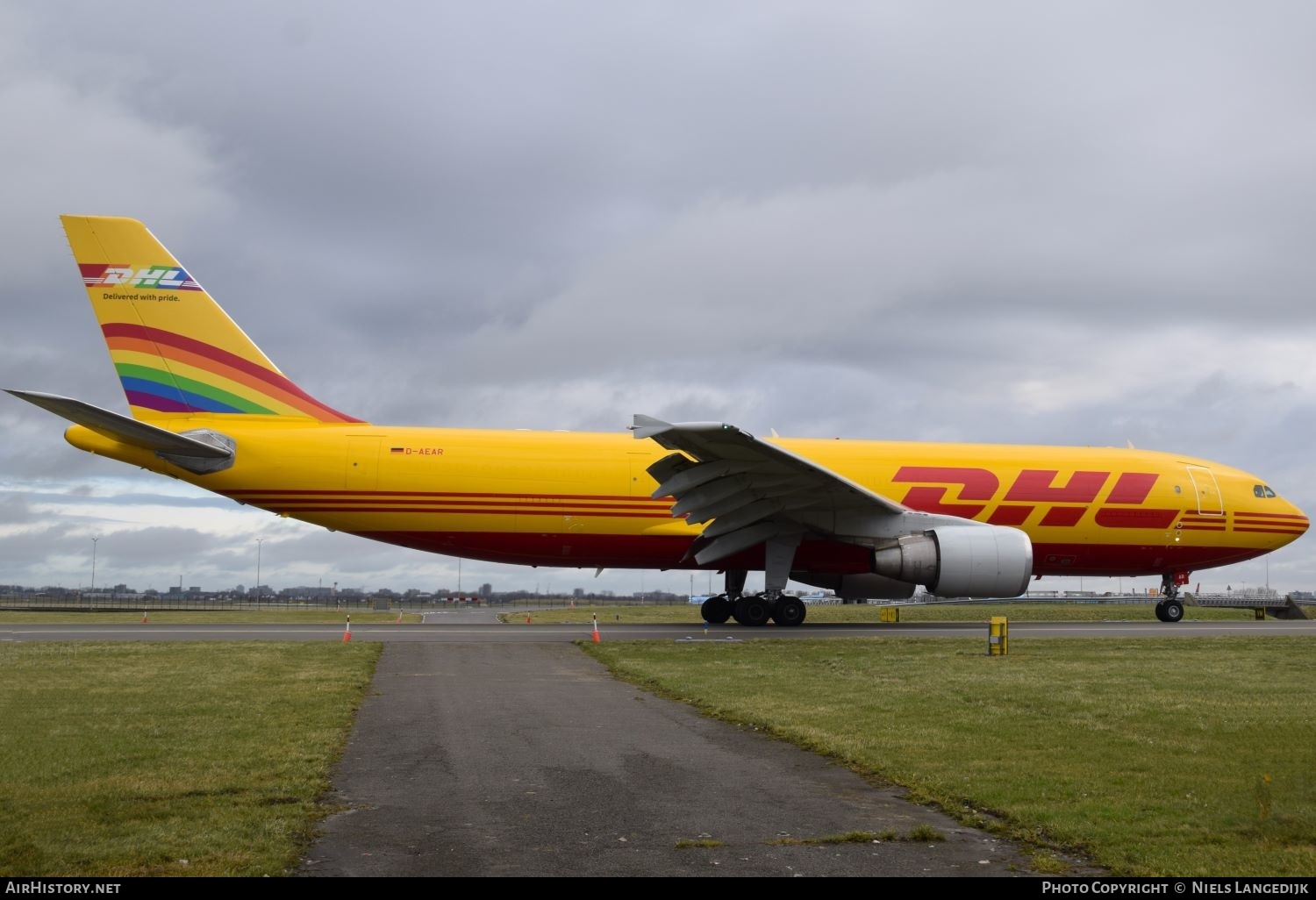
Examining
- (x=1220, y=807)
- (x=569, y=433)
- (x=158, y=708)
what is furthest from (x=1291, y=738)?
(x=569, y=433)

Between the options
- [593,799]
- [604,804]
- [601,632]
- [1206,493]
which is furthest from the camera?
[1206,493]

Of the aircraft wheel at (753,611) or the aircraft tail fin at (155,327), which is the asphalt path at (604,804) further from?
the aircraft tail fin at (155,327)

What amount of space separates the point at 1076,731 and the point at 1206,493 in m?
20.0

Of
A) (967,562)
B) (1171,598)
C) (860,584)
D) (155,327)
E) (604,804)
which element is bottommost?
(604,804)

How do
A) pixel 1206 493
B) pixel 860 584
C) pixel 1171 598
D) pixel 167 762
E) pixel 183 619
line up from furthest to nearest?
pixel 183 619
pixel 1171 598
pixel 1206 493
pixel 860 584
pixel 167 762

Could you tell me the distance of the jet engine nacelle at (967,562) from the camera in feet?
68.4

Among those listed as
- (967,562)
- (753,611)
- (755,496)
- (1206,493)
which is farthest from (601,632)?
(1206,493)

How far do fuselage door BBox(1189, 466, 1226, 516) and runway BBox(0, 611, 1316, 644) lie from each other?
2.79m

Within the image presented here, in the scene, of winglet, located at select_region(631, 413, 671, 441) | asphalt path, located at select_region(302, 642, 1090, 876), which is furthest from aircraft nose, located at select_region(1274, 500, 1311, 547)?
asphalt path, located at select_region(302, 642, 1090, 876)

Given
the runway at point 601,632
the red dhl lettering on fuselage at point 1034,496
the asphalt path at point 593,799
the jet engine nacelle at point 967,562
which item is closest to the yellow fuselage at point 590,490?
the red dhl lettering on fuselage at point 1034,496

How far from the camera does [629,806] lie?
6781mm

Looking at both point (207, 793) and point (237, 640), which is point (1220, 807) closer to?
point (207, 793)

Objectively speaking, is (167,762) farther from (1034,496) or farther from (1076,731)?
(1034,496)

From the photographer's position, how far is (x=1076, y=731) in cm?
941
